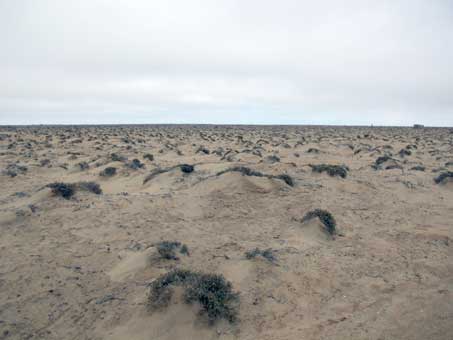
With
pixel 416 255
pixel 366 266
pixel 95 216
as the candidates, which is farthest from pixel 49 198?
pixel 416 255

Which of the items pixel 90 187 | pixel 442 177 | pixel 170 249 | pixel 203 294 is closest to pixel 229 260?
pixel 170 249

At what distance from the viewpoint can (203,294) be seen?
550 cm

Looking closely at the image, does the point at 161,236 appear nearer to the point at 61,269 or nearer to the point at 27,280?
the point at 61,269

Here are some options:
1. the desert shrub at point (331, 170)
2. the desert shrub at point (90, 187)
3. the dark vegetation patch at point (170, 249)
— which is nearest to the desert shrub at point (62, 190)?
the desert shrub at point (90, 187)

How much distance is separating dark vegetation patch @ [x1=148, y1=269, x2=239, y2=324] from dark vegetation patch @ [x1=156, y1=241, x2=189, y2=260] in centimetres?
121

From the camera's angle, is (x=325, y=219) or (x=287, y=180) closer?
(x=325, y=219)

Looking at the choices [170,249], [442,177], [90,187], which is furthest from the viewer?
[442,177]

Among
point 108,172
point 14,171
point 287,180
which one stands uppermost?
point 287,180

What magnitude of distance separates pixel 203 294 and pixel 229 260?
1.85m

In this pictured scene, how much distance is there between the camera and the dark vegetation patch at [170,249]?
23.7 ft

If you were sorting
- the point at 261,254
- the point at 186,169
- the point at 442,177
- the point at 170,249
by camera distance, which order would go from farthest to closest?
the point at 186,169 → the point at 442,177 → the point at 170,249 → the point at 261,254

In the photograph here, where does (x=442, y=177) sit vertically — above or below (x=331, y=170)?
below

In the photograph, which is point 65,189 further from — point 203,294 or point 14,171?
point 203,294

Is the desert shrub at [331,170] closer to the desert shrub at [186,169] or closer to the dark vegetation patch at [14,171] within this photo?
the desert shrub at [186,169]
